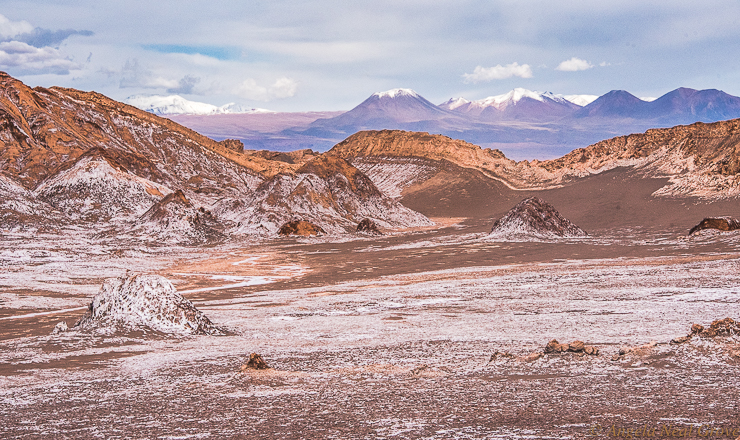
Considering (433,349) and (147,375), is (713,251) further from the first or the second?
(147,375)

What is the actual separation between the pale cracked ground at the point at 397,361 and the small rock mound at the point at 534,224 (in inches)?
858

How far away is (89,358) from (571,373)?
10.7 m

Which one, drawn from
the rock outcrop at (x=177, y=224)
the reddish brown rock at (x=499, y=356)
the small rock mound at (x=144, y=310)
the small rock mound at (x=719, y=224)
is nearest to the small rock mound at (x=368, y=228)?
the rock outcrop at (x=177, y=224)

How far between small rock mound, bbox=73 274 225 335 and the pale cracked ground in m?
0.66

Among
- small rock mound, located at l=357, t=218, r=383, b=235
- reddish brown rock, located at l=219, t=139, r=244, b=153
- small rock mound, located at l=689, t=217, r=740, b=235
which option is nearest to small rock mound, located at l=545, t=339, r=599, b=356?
small rock mound, located at l=689, t=217, r=740, b=235

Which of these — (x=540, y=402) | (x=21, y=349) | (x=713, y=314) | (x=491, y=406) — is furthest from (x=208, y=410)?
(x=713, y=314)

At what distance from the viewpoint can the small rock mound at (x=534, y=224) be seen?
56.4 meters

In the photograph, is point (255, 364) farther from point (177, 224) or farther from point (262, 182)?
point (262, 182)

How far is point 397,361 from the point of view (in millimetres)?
13891

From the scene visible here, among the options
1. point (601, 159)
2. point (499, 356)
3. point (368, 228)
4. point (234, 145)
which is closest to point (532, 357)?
Result: point (499, 356)

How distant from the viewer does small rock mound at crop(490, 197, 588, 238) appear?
2219 inches

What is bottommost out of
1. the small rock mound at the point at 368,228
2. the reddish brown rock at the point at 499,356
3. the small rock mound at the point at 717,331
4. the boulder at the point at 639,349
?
the small rock mound at the point at 368,228

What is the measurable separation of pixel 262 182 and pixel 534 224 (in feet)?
153

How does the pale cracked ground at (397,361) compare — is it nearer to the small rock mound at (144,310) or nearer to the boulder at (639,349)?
the boulder at (639,349)
